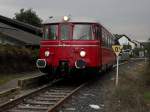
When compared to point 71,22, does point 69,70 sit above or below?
below

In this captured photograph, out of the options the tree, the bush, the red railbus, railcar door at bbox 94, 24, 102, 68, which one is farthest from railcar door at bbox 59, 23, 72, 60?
the tree

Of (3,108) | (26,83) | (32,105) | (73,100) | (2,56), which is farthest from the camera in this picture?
(2,56)

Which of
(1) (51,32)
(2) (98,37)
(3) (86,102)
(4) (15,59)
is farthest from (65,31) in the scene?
(4) (15,59)

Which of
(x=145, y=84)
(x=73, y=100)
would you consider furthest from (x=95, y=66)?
(x=73, y=100)

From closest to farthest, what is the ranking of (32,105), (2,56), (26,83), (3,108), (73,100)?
A: (3,108), (32,105), (73,100), (26,83), (2,56)

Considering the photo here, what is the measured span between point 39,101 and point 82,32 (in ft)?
18.3

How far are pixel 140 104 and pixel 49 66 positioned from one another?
7.62 m

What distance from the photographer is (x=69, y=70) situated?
1861cm

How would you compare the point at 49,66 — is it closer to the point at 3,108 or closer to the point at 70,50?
the point at 70,50

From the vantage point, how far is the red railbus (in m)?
18.4

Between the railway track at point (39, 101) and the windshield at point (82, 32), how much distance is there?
241 centimetres

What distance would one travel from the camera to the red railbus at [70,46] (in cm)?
1842

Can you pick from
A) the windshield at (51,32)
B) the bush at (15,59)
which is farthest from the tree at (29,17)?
the windshield at (51,32)

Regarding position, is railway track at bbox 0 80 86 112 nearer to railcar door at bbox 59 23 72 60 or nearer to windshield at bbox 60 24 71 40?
railcar door at bbox 59 23 72 60
